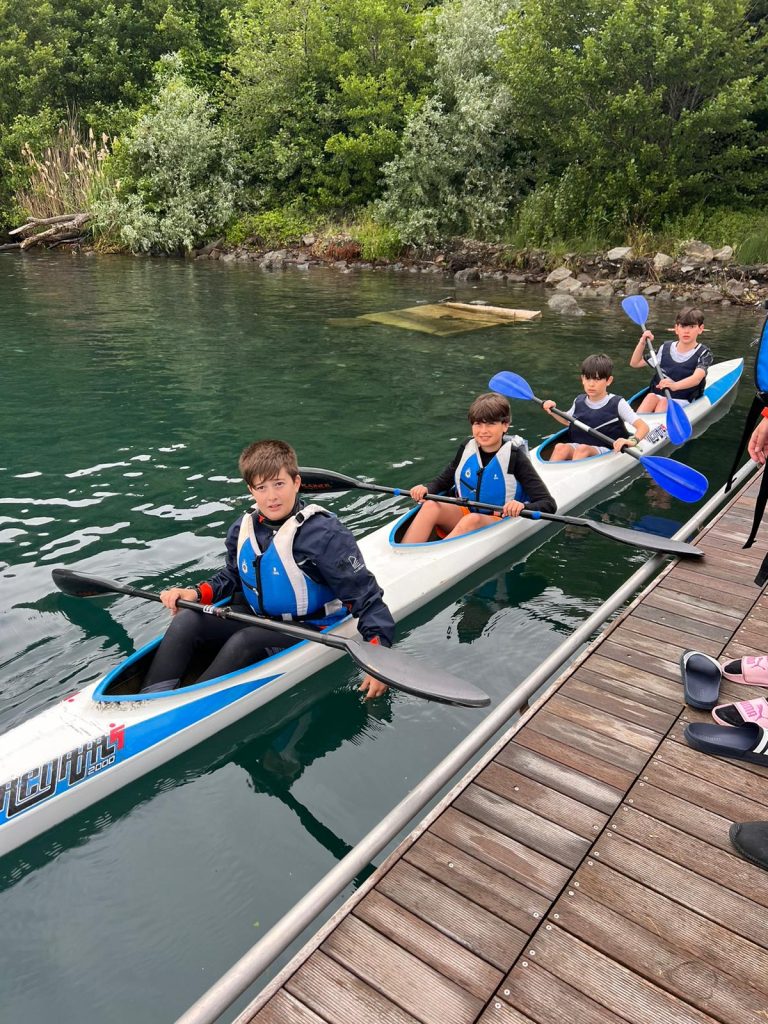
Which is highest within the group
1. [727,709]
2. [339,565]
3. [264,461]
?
[264,461]

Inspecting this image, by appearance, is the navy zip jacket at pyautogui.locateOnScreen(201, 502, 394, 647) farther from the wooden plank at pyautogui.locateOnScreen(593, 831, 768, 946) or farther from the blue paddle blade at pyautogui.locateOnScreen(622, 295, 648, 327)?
the blue paddle blade at pyautogui.locateOnScreen(622, 295, 648, 327)

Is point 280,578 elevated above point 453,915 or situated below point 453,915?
above

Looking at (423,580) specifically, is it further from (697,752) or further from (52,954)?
(52,954)

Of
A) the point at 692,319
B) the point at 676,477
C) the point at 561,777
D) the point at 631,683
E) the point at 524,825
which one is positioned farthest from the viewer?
the point at 692,319

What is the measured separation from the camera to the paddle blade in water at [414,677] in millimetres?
3053

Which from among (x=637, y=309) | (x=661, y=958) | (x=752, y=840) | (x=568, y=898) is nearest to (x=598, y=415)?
(x=637, y=309)

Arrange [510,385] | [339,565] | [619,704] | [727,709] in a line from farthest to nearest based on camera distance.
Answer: [510,385] < [339,565] < [619,704] < [727,709]

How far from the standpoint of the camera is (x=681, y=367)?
7832 mm

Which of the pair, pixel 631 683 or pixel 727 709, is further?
pixel 631 683

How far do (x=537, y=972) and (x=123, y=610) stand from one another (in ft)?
10.9

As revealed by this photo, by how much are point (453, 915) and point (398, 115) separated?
22.3m

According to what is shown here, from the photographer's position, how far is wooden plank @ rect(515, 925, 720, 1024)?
191 centimetres

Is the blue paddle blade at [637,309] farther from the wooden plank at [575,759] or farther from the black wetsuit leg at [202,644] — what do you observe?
the wooden plank at [575,759]

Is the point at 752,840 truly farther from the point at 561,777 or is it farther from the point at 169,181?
the point at 169,181
